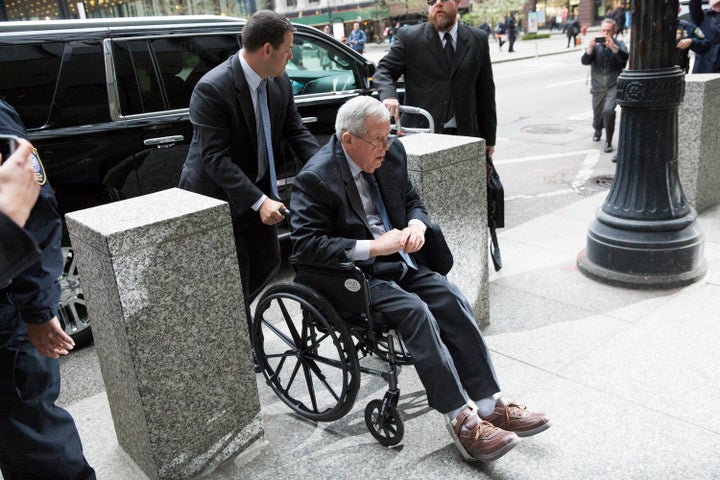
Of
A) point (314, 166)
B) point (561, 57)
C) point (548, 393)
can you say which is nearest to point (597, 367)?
point (548, 393)

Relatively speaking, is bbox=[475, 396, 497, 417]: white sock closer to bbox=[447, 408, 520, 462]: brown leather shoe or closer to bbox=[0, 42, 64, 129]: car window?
bbox=[447, 408, 520, 462]: brown leather shoe

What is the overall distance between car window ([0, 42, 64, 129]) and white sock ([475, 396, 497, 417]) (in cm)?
318

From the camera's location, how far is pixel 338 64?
20.4 ft

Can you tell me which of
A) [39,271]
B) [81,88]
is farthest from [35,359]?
[81,88]

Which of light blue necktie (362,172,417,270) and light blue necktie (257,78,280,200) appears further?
light blue necktie (257,78,280,200)

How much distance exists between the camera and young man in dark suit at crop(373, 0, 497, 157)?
15.4 ft

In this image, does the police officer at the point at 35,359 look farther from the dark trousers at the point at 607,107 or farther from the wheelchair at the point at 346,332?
the dark trousers at the point at 607,107

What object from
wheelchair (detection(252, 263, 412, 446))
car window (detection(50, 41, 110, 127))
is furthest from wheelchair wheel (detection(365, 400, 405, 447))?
car window (detection(50, 41, 110, 127))

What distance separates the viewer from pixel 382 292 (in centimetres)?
298

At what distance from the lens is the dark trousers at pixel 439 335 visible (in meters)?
2.81

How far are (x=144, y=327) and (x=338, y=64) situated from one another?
4139 millimetres

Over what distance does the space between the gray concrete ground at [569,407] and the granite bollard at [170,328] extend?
Result: 23 centimetres

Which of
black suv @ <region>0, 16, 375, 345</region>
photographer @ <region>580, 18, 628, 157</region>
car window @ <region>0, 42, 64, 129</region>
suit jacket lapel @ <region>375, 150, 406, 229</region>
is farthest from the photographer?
photographer @ <region>580, 18, 628, 157</region>

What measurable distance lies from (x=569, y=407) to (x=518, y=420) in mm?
505
